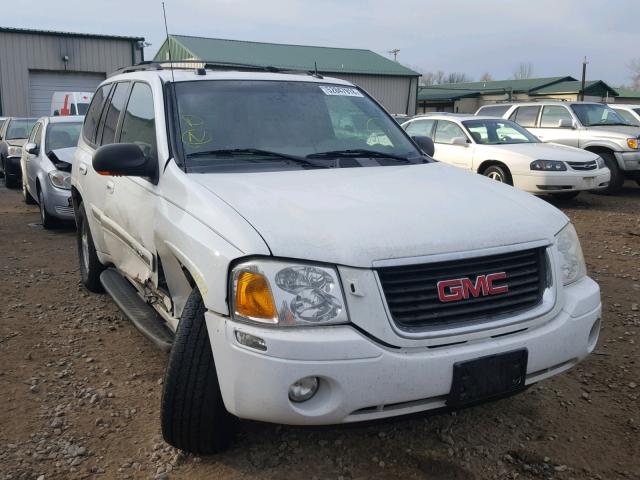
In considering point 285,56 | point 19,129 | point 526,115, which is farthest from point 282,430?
point 285,56

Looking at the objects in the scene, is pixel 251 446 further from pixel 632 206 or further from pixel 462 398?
pixel 632 206

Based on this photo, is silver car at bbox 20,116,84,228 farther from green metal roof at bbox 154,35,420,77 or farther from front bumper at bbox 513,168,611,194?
green metal roof at bbox 154,35,420,77

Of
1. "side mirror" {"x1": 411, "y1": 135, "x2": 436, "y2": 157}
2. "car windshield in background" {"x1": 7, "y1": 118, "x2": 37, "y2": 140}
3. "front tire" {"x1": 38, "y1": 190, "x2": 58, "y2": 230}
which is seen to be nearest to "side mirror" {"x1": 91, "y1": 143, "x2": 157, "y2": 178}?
"side mirror" {"x1": 411, "y1": 135, "x2": 436, "y2": 157}

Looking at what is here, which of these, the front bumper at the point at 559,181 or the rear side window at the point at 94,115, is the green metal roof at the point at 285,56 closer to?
the front bumper at the point at 559,181

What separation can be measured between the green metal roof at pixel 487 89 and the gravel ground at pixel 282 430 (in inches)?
1485

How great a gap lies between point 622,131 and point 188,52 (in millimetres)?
22861

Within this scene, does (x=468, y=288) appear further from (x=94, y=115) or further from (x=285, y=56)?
(x=285, y=56)

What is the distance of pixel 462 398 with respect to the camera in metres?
2.42

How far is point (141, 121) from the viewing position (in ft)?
12.4

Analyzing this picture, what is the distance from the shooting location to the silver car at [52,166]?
7.93 meters

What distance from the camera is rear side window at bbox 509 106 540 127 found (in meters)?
12.7

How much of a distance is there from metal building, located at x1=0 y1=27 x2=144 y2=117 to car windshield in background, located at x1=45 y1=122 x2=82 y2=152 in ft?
59.0

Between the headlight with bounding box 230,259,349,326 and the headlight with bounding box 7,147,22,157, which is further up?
the headlight with bounding box 230,259,349,326

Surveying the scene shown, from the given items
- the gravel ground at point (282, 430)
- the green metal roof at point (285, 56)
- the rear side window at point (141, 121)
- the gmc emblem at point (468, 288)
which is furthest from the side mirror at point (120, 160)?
the green metal roof at point (285, 56)
